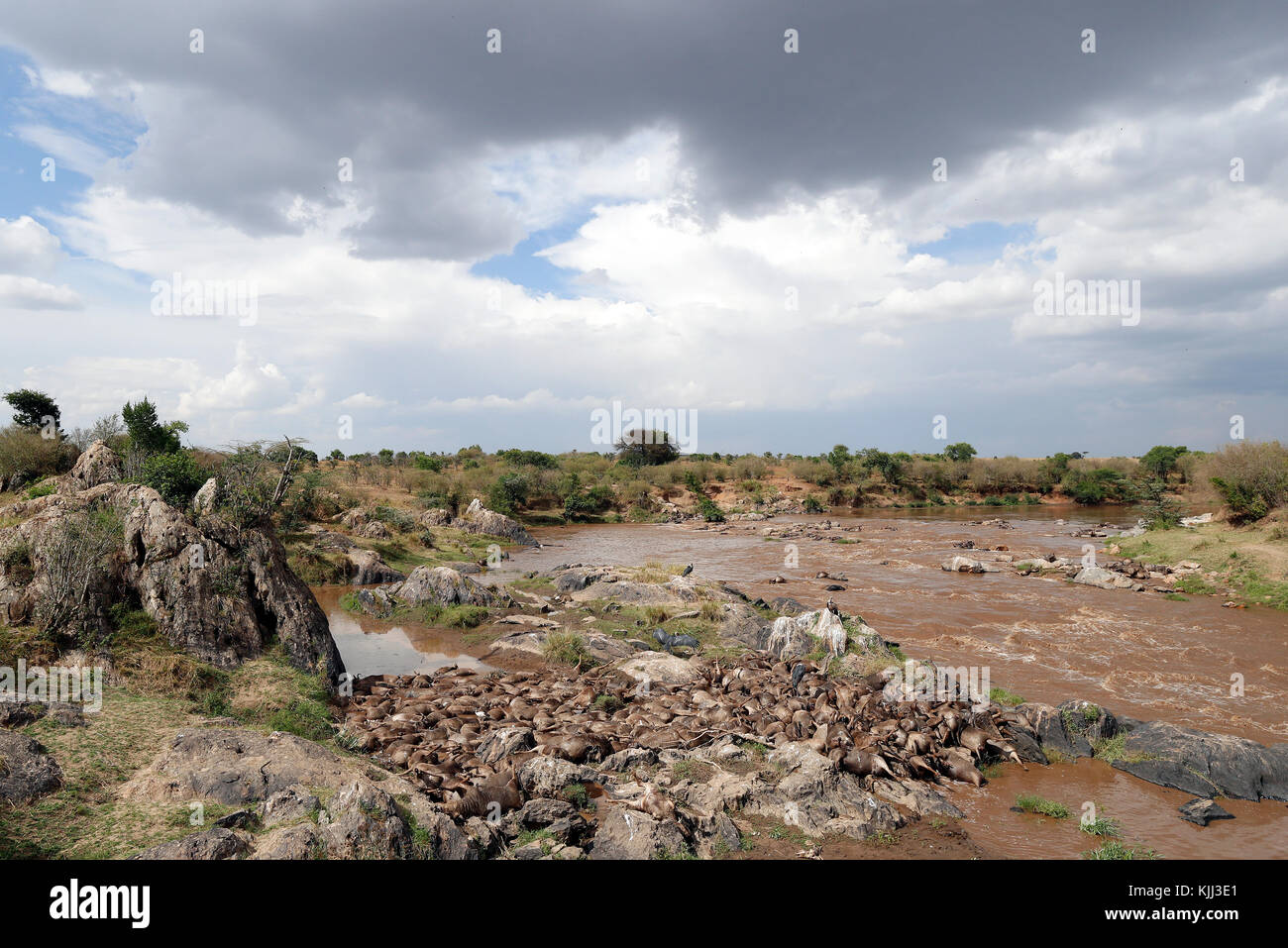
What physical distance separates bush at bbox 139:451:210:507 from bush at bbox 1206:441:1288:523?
42651 millimetres

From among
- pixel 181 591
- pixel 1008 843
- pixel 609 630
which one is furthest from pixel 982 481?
pixel 181 591

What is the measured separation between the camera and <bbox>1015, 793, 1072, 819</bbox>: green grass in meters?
8.50

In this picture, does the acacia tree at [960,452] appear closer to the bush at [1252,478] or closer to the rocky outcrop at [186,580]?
the bush at [1252,478]

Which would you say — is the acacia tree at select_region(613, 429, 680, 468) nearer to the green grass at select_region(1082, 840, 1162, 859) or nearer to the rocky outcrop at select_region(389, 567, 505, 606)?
the rocky outcrop at select_region(389, 567, 505, 606)

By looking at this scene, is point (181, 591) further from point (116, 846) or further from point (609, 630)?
point (609, 630)

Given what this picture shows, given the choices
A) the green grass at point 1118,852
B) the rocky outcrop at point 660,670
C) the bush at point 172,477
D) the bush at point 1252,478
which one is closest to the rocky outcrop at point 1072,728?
the green grass at point 1118,852

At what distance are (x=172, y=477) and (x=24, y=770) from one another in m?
13.5

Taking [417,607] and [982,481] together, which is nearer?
[417,607]

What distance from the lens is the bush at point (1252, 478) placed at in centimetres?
2872

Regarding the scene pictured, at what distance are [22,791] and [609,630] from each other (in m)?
13.1

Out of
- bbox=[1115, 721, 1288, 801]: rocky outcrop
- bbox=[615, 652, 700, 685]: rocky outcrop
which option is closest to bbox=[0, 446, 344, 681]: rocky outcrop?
bbox=[615, 652, 700, 685]: rocky outcrop

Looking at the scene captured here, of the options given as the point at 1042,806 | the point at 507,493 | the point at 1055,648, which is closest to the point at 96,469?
the point at 1042,806

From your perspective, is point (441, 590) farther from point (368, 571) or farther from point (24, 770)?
point (24, 770)
